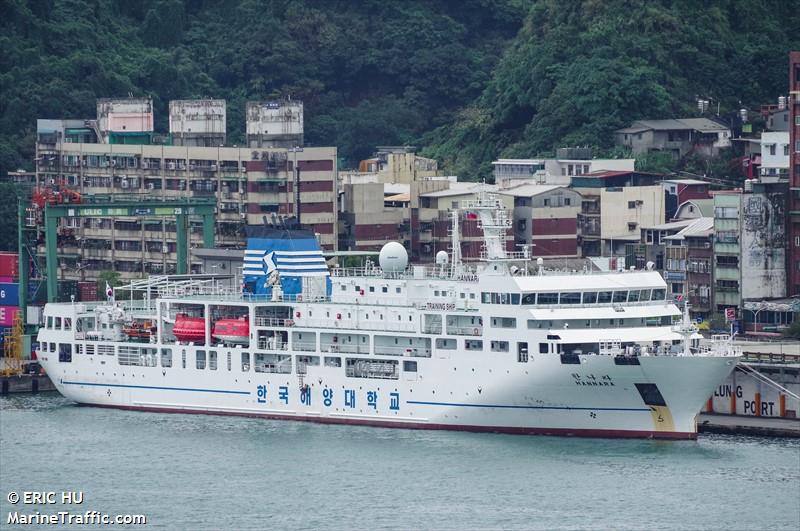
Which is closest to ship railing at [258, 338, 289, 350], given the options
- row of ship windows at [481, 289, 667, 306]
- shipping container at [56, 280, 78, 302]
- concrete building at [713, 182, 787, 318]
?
row of ship windows at [481, 289, 667, 306]

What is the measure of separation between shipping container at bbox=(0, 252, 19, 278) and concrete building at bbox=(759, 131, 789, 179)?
2985cm

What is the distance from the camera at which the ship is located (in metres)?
74.4

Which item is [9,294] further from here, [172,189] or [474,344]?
[474,344]

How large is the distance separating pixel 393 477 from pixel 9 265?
97.8 feet

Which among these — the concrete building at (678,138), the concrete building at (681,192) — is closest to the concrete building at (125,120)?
the concrete building at (678,138)

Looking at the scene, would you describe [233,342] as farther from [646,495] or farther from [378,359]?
[646,495]

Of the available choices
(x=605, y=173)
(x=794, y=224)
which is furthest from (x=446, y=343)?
(x=605, y=173)

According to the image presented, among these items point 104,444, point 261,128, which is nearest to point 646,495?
point 104,444

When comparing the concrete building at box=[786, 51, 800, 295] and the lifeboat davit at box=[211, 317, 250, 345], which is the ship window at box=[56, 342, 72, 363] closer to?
the lifeboat davit at box=[211, 317, 250, 345]

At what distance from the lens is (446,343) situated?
7700cm

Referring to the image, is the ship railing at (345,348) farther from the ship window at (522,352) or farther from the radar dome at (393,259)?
the ship window at (522,352)

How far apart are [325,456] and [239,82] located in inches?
2579

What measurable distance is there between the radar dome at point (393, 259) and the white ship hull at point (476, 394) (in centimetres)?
392

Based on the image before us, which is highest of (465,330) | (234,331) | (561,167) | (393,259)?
(561,167)
